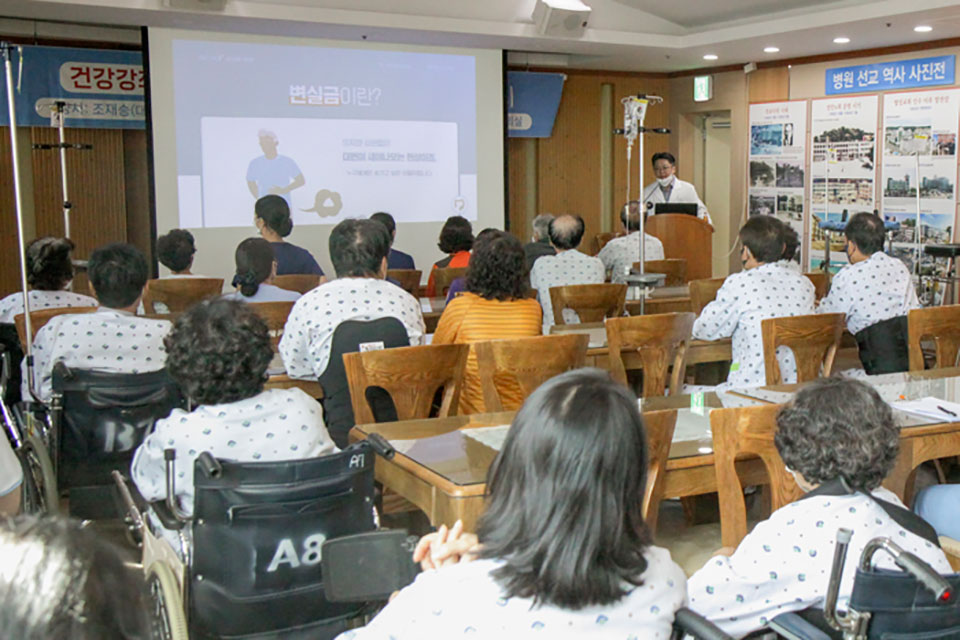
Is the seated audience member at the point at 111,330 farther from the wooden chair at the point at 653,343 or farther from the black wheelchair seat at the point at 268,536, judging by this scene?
the wooden chair at the point at 653,343

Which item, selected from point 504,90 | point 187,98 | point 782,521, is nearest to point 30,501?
point 782,521

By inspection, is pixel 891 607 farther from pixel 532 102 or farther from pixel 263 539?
pixel 532 102

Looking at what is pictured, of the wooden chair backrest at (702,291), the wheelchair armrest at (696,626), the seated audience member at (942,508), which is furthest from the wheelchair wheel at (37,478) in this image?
the wooden chair backrest at (702,291)

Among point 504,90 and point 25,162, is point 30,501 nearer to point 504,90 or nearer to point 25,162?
point 25,162

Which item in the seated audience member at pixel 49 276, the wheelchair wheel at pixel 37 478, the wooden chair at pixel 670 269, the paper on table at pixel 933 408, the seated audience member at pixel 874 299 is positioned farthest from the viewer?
the wooden chair at pixel 670 269

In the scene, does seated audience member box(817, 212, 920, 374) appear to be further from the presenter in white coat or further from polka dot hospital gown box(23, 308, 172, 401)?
the presenter in white coat

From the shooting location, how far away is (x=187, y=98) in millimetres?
8094

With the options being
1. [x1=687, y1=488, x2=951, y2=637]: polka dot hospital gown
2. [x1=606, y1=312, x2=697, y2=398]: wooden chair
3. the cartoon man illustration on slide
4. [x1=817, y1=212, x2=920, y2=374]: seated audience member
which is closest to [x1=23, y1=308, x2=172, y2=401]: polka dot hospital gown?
[x1=606, y1=312, x2=697, y2=398]: wooden chair

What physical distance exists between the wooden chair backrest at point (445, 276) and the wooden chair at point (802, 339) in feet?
7.29

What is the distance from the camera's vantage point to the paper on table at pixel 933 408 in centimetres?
276

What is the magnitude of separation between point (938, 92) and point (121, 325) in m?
7.94

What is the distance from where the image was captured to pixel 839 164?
975cm

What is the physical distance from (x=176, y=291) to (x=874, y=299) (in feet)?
11.3

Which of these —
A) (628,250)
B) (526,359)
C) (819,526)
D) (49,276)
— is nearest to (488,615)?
(819,526)
